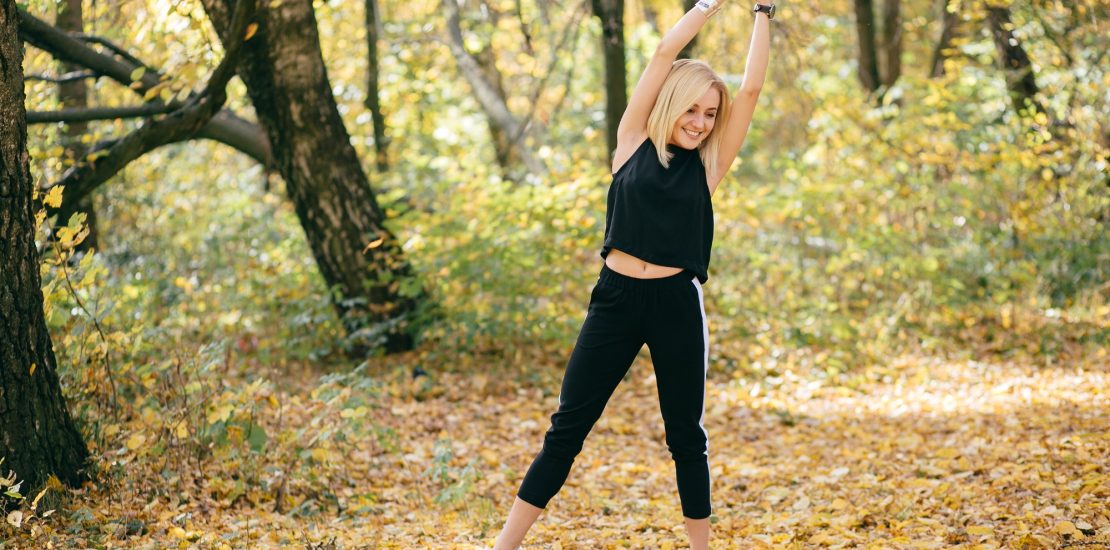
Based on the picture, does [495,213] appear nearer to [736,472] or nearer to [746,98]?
[736,472]

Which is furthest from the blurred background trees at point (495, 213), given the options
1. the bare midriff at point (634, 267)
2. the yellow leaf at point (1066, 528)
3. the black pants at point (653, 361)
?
the yellow leaf at point (1066, 528)

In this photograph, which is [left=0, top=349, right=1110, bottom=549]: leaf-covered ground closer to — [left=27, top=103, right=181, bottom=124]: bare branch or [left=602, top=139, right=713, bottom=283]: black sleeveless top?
[left=602, top=139, right=713, bottom=283]: black sleeveless top

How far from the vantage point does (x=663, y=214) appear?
324 cm

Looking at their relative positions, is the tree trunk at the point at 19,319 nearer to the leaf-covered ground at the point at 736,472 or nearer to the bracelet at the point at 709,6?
the leaf-covered ground at the point at 736,472

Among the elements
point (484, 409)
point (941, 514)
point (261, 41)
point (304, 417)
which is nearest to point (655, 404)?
point (484, 409)

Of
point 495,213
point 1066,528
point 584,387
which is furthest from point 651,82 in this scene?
point 495,213

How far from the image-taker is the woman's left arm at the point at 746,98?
11.0ft

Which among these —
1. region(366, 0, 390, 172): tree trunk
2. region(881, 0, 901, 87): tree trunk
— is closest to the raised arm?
region(366, 0, 390, 172): tree trunk

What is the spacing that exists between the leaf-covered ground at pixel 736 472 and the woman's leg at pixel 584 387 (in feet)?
2.38

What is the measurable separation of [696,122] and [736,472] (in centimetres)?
278

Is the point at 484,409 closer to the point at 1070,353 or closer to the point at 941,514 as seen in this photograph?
the point at 941,514

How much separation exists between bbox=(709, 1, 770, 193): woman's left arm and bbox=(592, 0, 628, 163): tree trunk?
14.7 ft

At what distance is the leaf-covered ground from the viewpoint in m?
3.96

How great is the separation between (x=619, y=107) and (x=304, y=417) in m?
4.40
